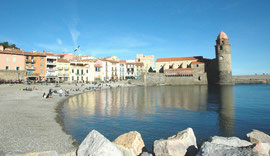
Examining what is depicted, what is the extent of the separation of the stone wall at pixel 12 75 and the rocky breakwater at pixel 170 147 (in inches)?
2062

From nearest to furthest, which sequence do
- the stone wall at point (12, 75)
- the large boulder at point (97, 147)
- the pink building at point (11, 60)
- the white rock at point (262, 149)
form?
the white rock at point (262, 149) < the large boulder at point (97, 147) < the stone wall at point (12, 75) < the pink building at point (11, 60)

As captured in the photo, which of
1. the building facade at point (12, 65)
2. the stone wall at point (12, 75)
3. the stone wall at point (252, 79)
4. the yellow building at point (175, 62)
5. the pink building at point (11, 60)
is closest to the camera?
the stone wall at point (12, 75)

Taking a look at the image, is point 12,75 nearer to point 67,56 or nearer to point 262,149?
point 67,56

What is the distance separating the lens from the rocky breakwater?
5.31 m

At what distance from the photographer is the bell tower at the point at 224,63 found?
246ft

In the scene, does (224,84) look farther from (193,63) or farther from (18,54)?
(18,54)

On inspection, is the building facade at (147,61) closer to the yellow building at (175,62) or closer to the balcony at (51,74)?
the yellow building at (175,62)

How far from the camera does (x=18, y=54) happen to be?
53.2 metres

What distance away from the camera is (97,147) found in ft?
19.0

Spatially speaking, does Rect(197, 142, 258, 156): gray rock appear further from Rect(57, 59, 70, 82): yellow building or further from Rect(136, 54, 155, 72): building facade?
Rect(136, 54, 155, 72): building facade

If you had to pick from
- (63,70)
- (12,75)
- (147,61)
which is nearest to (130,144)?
(12,75)

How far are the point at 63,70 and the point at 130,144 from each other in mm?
60895

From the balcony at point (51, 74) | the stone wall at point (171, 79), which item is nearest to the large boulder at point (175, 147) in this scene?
A: the balcony at point (51, 74)

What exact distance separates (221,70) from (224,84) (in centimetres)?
600
